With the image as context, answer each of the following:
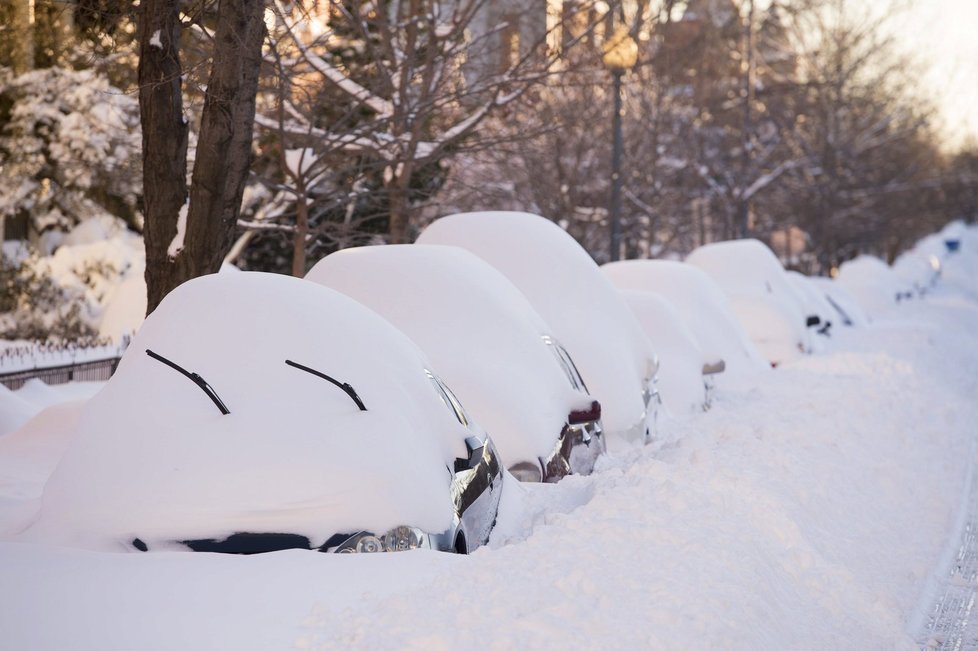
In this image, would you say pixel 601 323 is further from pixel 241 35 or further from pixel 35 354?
pixel 35 354

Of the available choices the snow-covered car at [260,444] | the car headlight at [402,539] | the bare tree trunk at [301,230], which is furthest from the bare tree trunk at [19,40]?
the car headlight at [402,539]

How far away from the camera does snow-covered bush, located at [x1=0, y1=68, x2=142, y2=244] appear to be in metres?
19.3

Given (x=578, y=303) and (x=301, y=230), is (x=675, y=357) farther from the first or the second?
(x=301, y=230)

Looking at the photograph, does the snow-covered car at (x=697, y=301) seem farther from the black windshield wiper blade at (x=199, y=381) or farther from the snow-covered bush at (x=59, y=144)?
the black windshield wiper blade at (x=199, y=381)

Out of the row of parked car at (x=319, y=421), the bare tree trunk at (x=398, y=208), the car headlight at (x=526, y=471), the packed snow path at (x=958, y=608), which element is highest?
the bare tree trunk at (x=398, y=208)

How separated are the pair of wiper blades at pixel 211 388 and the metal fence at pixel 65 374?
711 centimetres

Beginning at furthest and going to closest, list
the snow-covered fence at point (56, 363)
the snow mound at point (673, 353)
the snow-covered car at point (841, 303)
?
the snow-covered car at point (841, 303)
the snow-covered fence at point (56, 363)
the snow mound at point (673, 353)

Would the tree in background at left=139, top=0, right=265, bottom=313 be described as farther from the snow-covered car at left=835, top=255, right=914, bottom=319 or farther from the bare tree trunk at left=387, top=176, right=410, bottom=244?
the snow-covered car at left=835, top=255, right=914, bottom=319

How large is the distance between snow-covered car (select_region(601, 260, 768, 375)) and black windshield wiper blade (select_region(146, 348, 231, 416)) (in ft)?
31.4

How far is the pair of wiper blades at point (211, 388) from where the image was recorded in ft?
15.8

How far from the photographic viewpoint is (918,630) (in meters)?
6.66

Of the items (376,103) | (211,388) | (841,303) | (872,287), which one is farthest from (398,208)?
(872,287)

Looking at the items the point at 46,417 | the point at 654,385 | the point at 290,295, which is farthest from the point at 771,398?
the point at 290,295

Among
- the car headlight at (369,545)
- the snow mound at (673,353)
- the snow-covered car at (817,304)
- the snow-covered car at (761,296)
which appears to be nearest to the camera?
the car headlight at (369,545)
